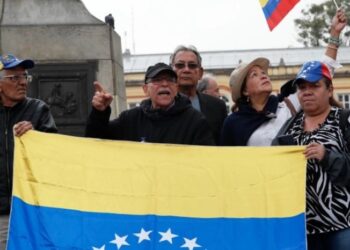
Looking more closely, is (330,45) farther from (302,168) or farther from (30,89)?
(30,89)

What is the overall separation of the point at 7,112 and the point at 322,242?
2231mm

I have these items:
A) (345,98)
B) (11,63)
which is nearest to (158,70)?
(11,63)

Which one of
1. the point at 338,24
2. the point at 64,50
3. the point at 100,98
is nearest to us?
the point at 100,98

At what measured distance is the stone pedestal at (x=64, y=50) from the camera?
790cm

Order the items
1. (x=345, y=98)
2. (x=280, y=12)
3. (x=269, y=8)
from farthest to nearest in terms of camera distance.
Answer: (x=345, y=98), (x=269, y=8), (x=280, y=12)

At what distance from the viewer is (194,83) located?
579cm

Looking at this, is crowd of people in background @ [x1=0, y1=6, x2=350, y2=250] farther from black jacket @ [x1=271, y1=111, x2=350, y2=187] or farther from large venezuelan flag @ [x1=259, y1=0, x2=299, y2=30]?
large venezuelan flag @ [x1=259, y1=0, x2=299, y2=30]

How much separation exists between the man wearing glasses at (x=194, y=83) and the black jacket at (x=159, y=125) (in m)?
0.88

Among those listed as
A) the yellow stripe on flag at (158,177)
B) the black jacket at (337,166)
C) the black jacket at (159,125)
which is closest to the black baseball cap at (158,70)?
the black jacket at (159,125)

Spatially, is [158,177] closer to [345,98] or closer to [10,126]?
[10,126]

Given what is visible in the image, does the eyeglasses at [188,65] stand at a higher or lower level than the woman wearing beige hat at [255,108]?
higher

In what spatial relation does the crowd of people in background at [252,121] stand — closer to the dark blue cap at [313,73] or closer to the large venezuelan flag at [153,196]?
the dark blue cap at [313,73]

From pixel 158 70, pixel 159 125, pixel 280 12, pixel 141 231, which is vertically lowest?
pixel 141 231

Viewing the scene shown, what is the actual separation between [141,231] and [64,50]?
4.30 meters
